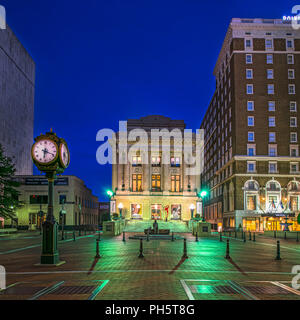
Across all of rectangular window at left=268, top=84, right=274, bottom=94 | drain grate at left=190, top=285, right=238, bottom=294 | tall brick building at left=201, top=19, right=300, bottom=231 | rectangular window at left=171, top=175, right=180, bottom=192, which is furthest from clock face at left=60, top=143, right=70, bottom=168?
rectangular window at left=171, top=175, right=180, bottom=192

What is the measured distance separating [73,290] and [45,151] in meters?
7.28

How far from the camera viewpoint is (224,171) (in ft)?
265

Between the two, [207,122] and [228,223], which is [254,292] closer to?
[228,223]

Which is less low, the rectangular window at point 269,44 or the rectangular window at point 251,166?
the rectangular window at point 269,44

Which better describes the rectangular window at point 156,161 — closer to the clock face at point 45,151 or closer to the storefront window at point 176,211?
the storefront window at point 176,211

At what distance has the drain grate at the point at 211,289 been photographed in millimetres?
9812

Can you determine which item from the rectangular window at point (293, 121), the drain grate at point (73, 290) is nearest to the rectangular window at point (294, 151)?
the rectangular window at point (293, 121)

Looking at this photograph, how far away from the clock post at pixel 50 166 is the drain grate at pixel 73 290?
4937 millimetres

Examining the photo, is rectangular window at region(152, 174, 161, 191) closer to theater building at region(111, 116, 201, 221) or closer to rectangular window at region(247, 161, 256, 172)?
theater building at region(111, 116, 201, 221)

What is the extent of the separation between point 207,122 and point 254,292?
104 m

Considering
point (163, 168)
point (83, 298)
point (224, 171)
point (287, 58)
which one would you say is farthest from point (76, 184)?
point (83, 298)

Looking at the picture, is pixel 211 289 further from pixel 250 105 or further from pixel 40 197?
pixel 40 197

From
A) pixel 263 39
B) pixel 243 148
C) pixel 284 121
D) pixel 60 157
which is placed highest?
pixel 263 39

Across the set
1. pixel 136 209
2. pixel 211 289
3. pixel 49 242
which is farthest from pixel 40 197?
pixel 211 289
